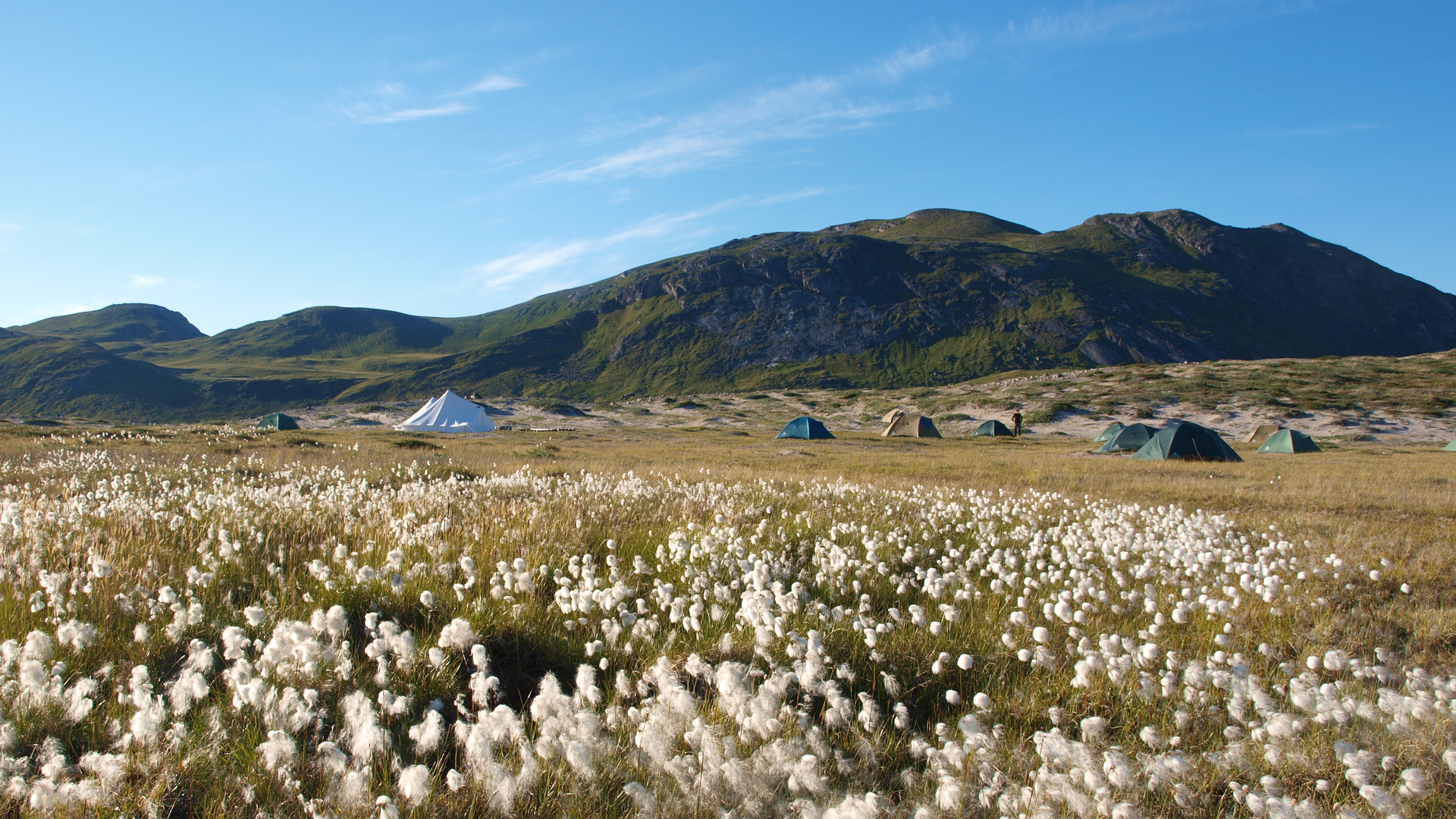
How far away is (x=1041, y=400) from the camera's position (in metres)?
68.8

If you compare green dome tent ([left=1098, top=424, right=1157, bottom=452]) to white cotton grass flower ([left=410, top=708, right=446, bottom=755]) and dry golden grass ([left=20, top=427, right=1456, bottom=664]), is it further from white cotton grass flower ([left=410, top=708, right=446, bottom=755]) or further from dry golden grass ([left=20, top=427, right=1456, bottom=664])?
white cotton grass flower ([left=410, top=708, right=446, bottom=755])

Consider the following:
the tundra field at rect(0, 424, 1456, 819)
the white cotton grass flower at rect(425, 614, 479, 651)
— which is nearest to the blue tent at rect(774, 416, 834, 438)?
the tundra field at rect(0, 424, 1456, 819)

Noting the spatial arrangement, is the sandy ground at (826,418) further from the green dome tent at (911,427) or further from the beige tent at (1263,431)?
the beige tent at (1263,431)

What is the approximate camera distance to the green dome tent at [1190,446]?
25.6m

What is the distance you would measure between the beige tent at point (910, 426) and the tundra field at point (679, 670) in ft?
145

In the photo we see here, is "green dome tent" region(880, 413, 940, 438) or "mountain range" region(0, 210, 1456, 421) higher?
"mountain range" region(0, 210, 1456, 421)

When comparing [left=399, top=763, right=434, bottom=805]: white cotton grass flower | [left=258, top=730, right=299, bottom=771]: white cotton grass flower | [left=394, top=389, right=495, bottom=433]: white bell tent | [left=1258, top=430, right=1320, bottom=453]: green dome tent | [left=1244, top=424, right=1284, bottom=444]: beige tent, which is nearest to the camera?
[left=399, top=763, right=434, bottom=805]: white cotton grass flower

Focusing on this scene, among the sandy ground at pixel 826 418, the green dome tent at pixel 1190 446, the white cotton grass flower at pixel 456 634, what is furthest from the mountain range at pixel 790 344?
the white cotton grass flower at pixel 456 634

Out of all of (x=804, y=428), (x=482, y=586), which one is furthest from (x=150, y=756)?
(x=804, y=428)

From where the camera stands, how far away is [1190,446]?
26.1 meters

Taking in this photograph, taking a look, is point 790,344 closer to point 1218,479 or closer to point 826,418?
point 826,418

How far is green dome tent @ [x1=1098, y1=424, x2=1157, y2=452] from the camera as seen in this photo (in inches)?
1314

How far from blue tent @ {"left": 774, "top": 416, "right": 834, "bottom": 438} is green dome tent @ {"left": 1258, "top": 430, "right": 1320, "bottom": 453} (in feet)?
79.0

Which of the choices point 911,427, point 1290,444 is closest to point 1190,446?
point 1290,444
